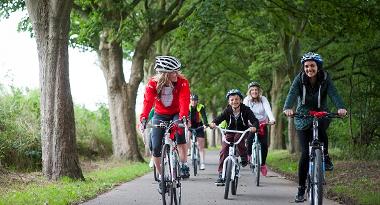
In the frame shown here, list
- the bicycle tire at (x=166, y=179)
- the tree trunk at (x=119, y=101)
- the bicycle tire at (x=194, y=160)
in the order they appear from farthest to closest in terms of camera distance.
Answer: the tree trunk at (x=119, y=101), the bicycle tire at (x=194, y=160), the bicycle tire at (x=166, y=179)

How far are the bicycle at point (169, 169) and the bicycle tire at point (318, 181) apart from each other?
6.01 ft

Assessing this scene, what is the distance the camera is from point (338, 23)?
19.2 meters

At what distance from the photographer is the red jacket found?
29.4ft

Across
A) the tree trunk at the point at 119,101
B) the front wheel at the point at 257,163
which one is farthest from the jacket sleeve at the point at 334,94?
the tree trunk at the point at 119,101

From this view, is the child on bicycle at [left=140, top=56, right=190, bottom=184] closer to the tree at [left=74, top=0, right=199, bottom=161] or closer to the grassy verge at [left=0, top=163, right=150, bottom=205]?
the grassy verge at [left=0, top=163, right=150, bottom=205]

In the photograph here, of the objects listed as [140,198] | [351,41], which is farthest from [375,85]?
[140,198]

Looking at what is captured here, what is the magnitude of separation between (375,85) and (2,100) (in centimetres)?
1374

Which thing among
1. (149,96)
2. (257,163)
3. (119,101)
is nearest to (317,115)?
(149,96)

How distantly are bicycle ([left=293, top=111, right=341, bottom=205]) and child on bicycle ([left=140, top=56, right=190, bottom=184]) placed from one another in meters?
1.72

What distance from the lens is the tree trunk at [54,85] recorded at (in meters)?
13.4

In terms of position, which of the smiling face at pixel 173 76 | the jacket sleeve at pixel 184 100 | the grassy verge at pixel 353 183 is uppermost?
the smiling face at pixel 173 76

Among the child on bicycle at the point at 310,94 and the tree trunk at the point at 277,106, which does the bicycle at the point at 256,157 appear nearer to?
the child on bicycle at the point at 310,94

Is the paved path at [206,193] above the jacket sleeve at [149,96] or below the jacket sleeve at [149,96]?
below

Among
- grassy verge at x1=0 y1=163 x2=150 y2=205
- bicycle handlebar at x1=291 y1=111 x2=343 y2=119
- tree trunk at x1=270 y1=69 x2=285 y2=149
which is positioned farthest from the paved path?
tree trunk at x1=270 y1=69 x2=285 y2=149
